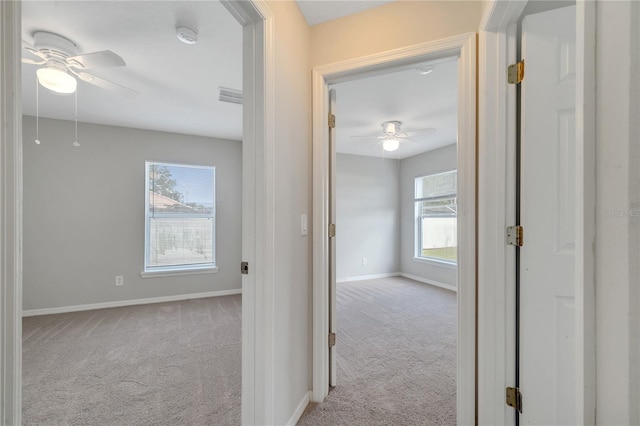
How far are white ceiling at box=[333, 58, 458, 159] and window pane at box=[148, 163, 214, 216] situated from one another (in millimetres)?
2367

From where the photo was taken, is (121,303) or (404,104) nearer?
(404,104)

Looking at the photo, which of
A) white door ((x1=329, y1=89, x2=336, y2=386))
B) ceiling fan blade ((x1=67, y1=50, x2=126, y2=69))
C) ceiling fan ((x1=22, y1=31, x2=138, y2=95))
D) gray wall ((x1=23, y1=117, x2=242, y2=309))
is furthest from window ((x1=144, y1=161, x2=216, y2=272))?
white door ((x1=329, y1=89, x2=336, y2=386))

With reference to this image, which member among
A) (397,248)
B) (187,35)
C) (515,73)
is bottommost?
(397,248)

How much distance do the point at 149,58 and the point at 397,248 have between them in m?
5.28

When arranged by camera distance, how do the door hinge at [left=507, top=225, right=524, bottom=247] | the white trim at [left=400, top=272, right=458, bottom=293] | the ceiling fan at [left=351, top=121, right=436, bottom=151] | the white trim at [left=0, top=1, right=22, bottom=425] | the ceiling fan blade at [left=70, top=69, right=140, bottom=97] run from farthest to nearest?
the white trim at [left=400, top=272, right=458, bottom=293], the ceiling fan at [left=351, top=121, right=436, bottom=151], the ceiling fan blade at [left=70, top=69, right=140, bottom=97], the door hinge at [left=507, top=225, right=524, bottom=247], the white trim at [left=0, top=1, right=22, bottom=425]

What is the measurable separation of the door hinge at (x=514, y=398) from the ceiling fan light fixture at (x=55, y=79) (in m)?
3.46

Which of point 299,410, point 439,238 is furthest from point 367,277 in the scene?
point 299,410

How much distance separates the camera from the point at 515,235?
1.26 m

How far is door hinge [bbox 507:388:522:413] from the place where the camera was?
1257 millimetres

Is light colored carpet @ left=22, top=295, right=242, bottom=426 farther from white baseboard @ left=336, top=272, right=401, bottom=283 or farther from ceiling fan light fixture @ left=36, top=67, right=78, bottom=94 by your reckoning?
white baseboard @ left=336, top=272, right=401, bottom=283

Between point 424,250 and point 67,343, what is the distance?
541 centimetres

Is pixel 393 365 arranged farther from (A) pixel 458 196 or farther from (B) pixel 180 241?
(B) pixel 180 241

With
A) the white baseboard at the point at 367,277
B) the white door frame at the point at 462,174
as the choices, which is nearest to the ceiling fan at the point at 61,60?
the white door frame at the point at 462,174

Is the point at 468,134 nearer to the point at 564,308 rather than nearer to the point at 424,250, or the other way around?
the point at 564,308
